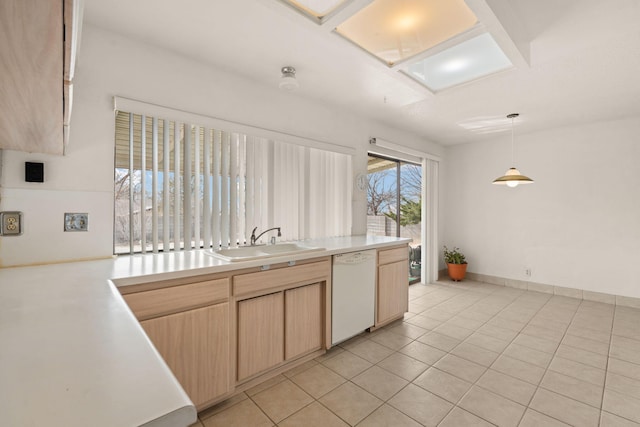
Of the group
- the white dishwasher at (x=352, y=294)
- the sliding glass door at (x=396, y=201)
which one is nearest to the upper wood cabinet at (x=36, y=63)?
the white dishwasher at (x=352, y=294)

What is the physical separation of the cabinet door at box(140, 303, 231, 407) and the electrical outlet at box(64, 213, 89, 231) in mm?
839

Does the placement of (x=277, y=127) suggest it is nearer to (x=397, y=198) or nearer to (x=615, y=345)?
(x=397, y=198)

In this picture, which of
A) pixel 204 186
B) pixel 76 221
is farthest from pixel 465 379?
pixel 76 221

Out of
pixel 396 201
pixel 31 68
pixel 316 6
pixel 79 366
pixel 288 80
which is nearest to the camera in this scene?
pixel 79 366

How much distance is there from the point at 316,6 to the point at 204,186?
1.49 meters

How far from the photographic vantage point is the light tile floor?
1.70 meters

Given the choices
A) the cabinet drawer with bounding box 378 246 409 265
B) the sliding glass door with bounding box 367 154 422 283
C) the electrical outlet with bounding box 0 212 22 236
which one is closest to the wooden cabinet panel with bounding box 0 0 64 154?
the electrical outlet with bounding box 0 212 22 236

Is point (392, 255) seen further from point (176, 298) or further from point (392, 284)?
point (176, 298)

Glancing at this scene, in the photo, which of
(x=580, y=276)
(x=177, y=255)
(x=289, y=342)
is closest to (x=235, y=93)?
(x=177, y=255)

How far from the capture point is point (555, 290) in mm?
4156

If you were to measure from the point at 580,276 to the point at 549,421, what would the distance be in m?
3.31

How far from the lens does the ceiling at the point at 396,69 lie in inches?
65.3

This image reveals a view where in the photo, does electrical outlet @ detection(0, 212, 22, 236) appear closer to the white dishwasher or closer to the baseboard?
the white dishwasher

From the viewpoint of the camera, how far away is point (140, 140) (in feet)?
6.58
